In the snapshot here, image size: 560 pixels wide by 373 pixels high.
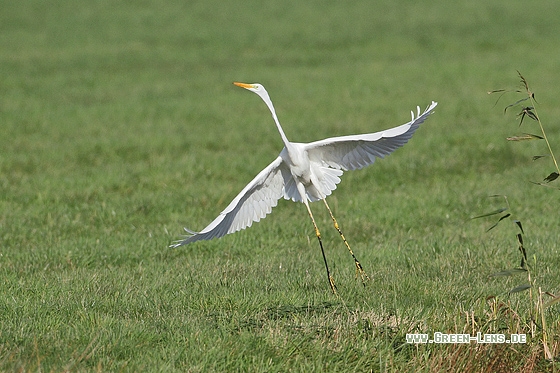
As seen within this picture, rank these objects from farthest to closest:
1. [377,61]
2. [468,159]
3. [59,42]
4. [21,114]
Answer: [59,42], [377,61], [21,114], [468,159]

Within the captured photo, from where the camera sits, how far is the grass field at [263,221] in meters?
4.71

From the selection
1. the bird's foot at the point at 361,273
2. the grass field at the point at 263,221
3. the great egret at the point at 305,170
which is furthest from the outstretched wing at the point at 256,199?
the bird's foot at the point at 361,273

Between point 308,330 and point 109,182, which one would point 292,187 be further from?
point 109,182

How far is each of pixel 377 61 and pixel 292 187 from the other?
1558 cm

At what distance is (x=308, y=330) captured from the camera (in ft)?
15.8

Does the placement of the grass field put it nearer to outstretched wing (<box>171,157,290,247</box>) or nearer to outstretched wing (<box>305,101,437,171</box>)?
outstretched wing (<box>171,157,290,247</box>)

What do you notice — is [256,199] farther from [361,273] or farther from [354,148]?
[361,273]

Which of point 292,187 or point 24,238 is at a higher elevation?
point 292,187

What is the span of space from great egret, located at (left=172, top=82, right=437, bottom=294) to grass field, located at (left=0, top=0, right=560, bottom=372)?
0.47 m

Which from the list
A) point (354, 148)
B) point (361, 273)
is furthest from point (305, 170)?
point (361, 273)

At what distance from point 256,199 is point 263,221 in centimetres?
198

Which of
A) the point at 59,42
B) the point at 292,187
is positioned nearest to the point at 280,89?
the point at 59,42

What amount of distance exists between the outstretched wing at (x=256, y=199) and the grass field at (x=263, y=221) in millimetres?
433

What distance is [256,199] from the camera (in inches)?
256
